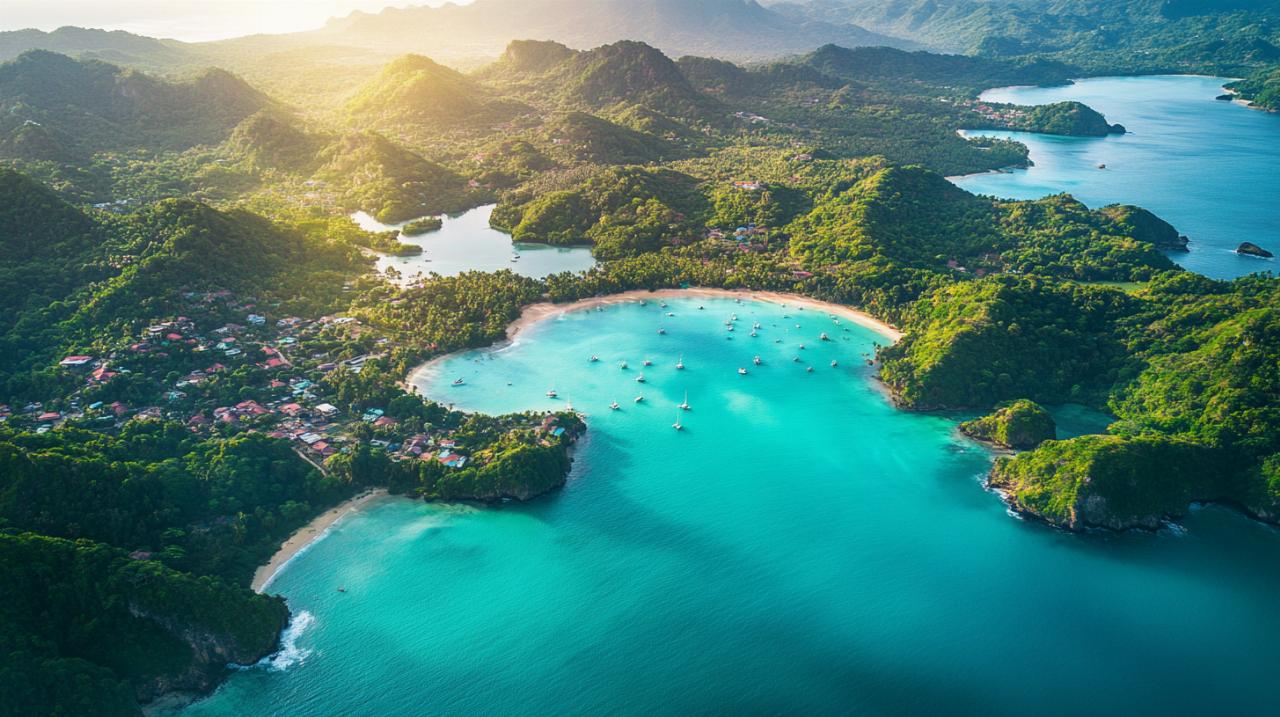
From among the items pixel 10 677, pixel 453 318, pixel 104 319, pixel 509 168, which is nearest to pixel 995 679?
pixel 10 677

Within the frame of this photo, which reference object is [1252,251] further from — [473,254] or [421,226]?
[421,226]

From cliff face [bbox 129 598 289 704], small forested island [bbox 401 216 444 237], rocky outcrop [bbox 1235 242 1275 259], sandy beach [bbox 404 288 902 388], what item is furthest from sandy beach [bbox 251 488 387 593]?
rocky outcrop [bbox 1235 242 1275 259]

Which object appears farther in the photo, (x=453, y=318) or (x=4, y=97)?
(x=4, y=97)

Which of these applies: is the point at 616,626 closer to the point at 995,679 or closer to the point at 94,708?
the point at 995,679

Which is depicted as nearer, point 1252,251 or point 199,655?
point 199,655

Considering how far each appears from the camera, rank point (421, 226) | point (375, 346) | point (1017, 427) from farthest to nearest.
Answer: point (421, 226)
point (375, 346)
point (1017, 427)

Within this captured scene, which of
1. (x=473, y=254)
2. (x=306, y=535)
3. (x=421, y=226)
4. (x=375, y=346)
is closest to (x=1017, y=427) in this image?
(x=306, y=535)

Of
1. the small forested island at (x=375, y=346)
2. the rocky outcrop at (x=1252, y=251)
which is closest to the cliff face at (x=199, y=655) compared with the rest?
the small forested island at (x=375, y=346)
